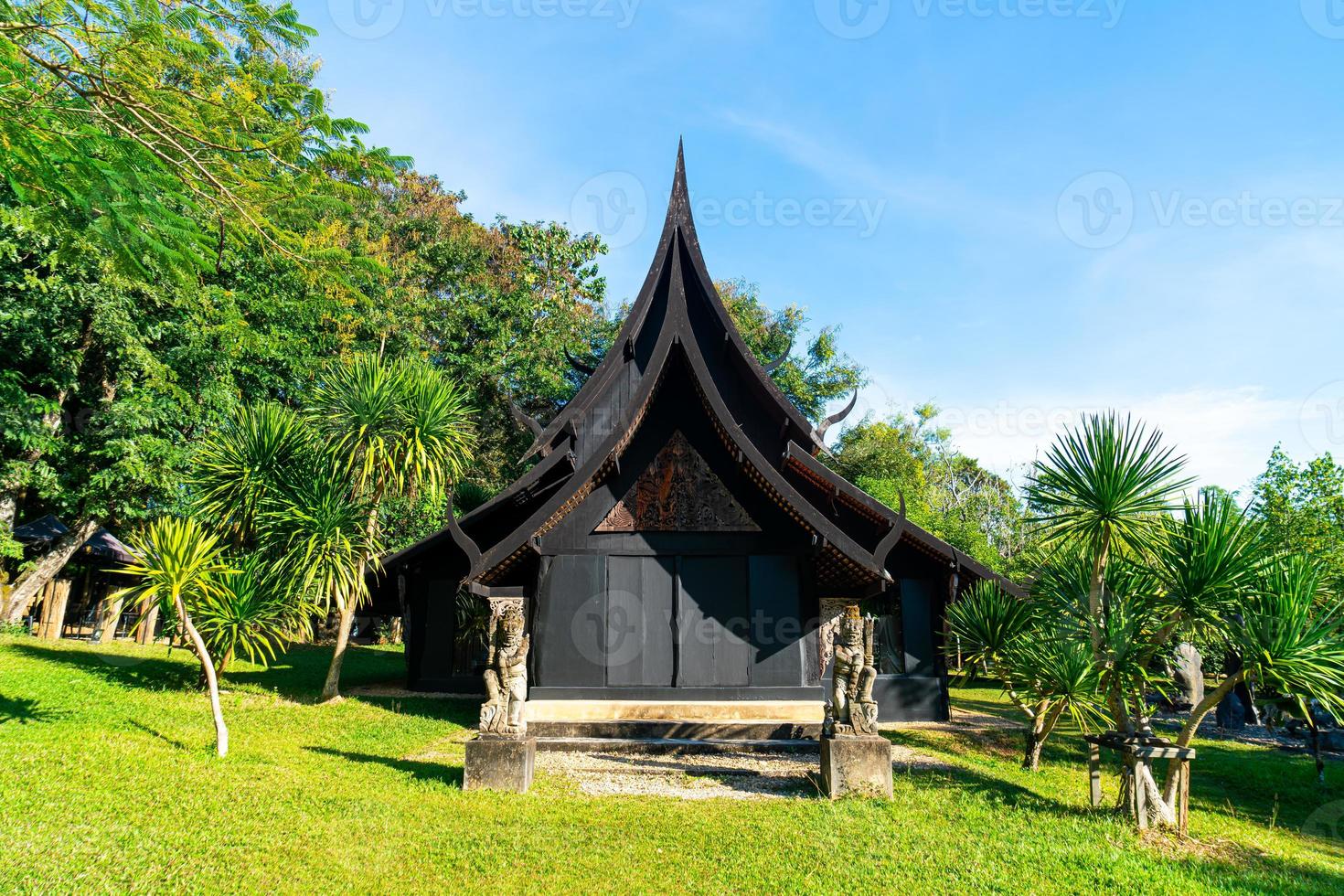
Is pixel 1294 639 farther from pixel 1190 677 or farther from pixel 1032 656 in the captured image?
pixel 1190 677

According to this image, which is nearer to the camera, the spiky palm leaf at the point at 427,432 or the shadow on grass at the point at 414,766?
the shadow on grass at the point at 414,766

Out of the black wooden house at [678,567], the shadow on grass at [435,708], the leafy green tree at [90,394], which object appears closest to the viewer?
the black wooden house at [678,567]

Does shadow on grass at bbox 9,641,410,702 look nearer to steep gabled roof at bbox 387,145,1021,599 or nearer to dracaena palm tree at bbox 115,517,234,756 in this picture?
steep gabled roof at bbox 387,145,1021,599

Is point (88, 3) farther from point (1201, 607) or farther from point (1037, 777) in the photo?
point (1037, 777)

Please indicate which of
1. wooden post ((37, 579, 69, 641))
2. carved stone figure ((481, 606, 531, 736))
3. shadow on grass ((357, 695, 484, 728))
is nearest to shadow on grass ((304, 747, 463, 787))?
carved stone figure ((481, 606, 531, 736))

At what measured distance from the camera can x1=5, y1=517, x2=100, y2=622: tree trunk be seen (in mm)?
17875

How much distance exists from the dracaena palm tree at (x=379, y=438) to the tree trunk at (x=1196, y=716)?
32.4 feet

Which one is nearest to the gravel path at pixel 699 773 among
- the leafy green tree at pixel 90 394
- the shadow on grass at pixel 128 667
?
the shadow on grass at pixel 128 667

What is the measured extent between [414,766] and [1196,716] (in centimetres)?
739

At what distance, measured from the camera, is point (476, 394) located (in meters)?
25.4

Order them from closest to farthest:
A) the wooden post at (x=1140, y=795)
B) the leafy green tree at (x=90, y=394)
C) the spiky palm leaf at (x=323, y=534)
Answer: the wooden post at (x=1140, y=795), the spiky palm leaf at (x=323, y=534), the leafy green tree at (x=90, y=394)

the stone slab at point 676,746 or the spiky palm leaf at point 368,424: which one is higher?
the spiky palm leaf at point 368,424

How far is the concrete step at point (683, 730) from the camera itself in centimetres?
924

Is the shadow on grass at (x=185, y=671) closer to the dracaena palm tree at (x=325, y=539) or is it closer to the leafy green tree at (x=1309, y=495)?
the dracaena palm tree at (x=325, y=539)
